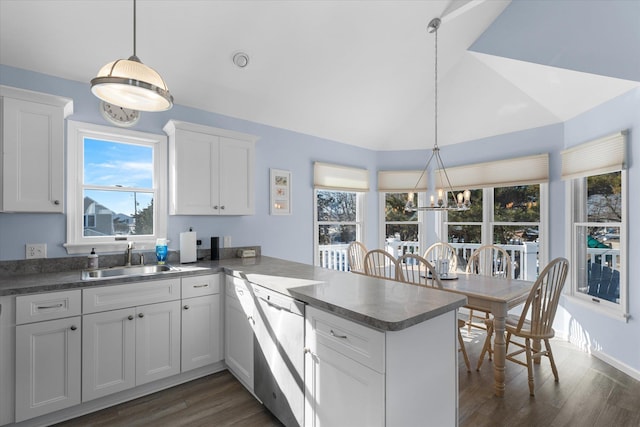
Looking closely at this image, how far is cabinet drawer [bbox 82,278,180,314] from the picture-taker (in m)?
2.11

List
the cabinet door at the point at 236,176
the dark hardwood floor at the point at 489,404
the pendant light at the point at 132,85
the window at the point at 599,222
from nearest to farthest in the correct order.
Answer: the pendant light at the point at 132,85, the dark hardwood floor at the point at 489,404, the window at the point at 599,222, the cabinet door at the point at 236,176

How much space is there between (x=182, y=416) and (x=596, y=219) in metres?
4.27

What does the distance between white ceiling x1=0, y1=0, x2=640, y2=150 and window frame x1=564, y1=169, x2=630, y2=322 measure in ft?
2.77

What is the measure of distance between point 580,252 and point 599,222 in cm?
42

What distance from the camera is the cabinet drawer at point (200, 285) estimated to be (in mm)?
2494

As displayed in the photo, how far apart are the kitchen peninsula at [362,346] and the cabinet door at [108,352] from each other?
3.2 inches

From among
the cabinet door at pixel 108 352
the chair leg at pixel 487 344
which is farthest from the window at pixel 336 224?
the cabinet door at pixel 108 352

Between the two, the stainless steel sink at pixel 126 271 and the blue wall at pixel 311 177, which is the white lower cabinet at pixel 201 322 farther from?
the blue wall at pixel 311 177

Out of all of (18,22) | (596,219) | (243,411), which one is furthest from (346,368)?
(596,219)

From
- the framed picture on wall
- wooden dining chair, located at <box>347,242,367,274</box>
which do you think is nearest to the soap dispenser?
the framed picture on wall

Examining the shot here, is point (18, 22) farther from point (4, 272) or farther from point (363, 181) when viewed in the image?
point (363, 181)

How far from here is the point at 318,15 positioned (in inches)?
108

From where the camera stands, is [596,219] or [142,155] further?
[596,219]

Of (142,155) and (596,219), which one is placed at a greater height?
(142,155)
